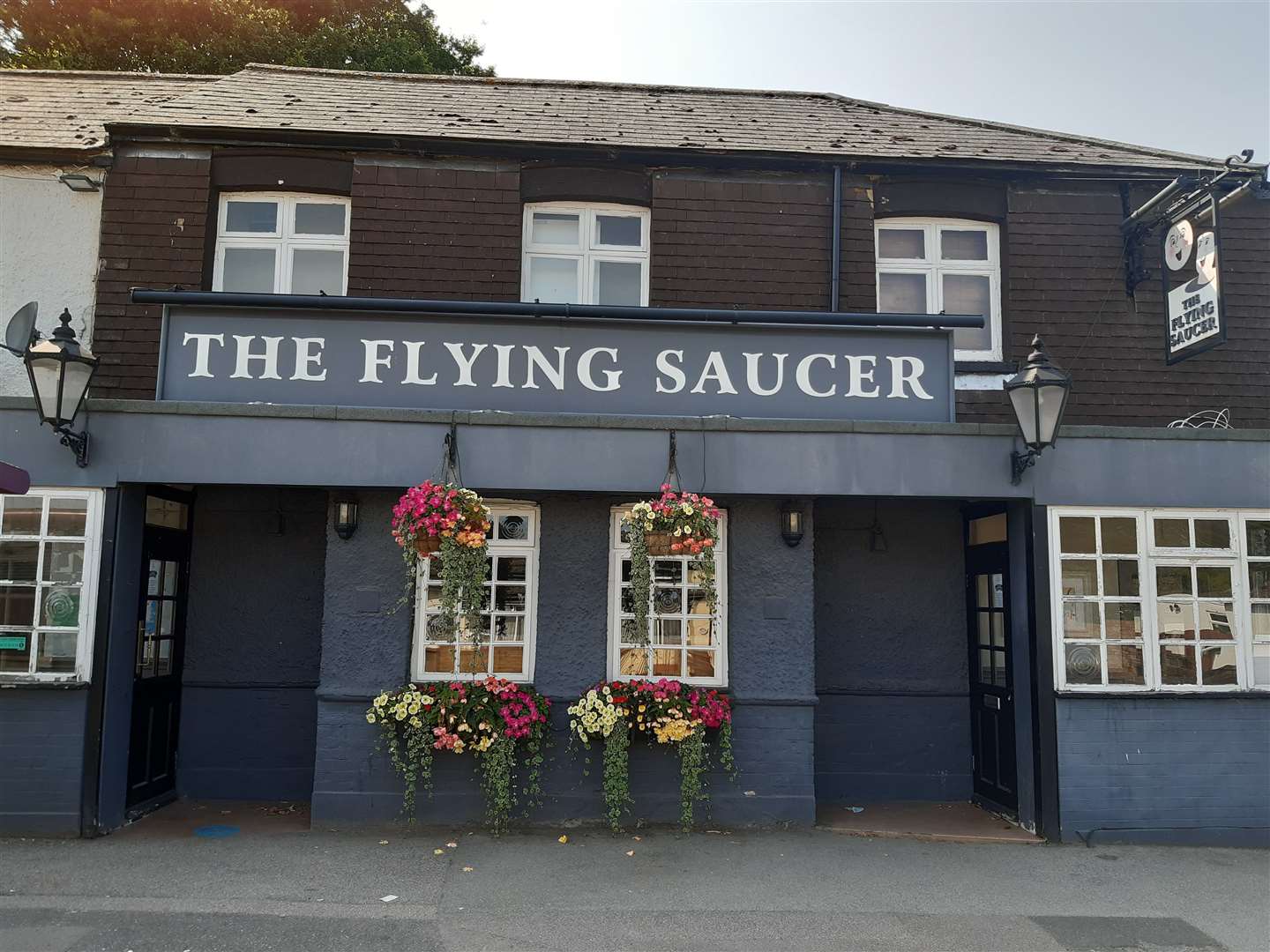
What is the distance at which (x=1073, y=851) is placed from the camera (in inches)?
285

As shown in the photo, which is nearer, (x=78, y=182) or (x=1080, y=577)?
(x=1080, y=577)

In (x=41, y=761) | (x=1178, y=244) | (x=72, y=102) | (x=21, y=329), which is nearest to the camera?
(x=41, y=761)

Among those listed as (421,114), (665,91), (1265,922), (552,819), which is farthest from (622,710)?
(665,91)

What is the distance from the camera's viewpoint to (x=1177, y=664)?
766 cm

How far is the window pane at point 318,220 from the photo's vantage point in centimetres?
922

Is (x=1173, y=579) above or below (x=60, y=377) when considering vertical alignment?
below

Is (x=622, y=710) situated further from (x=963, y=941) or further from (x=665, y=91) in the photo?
(x=665, y=91)

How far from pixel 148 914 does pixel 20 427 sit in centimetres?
389

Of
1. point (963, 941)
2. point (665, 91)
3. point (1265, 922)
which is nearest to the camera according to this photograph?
point (963, 941)

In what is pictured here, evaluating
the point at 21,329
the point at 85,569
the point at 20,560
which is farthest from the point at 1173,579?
the point at 21,329

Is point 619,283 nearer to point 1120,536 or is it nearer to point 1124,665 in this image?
point 1120,536

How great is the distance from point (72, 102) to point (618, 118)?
6.17 m

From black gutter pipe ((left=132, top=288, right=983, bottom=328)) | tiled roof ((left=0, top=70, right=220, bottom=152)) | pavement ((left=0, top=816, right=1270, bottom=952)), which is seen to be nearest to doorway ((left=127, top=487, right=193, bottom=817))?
pavement ((left=0, top=816, right=1270, bottom=952))

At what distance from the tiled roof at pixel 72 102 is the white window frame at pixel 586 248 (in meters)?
4.03
